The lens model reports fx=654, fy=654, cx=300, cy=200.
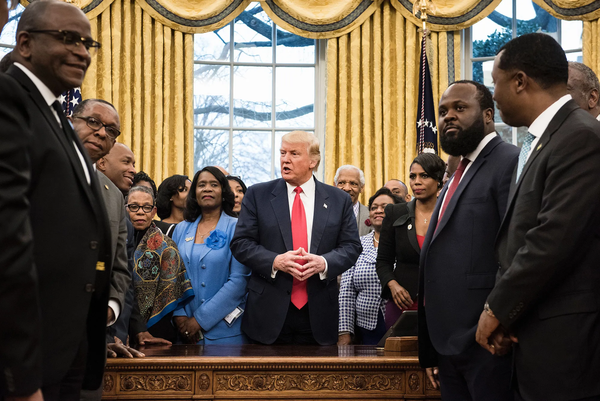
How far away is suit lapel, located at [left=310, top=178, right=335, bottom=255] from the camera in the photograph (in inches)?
143

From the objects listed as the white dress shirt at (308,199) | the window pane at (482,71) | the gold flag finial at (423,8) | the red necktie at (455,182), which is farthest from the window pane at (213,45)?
the red necktie at (455,182)

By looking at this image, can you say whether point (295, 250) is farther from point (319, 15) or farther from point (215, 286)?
point (319, 15)

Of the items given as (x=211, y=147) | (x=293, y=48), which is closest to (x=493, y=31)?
(x=293, y=48)

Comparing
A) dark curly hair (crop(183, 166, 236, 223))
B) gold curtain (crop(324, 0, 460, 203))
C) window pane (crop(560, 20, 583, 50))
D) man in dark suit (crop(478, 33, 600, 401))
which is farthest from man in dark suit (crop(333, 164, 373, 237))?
window pane (crop(560, 20, 583, 50))

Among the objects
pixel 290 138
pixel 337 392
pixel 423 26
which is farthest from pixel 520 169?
pixel 423 26

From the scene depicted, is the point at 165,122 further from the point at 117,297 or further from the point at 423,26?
the point at 117,297

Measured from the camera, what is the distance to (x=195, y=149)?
300 inches

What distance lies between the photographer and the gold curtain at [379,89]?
730 cm

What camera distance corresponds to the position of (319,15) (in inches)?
285

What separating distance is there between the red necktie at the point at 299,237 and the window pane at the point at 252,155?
391 cm

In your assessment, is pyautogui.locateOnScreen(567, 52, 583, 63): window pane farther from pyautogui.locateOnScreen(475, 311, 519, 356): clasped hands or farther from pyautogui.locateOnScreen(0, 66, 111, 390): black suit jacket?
pyautogui.locateOnScreen(0, 66, 111, 390): black suit jacket

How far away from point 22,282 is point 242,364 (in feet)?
5.27

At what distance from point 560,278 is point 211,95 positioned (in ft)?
20.3

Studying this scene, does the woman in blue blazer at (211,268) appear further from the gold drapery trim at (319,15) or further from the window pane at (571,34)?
the window pane at (571,34)
